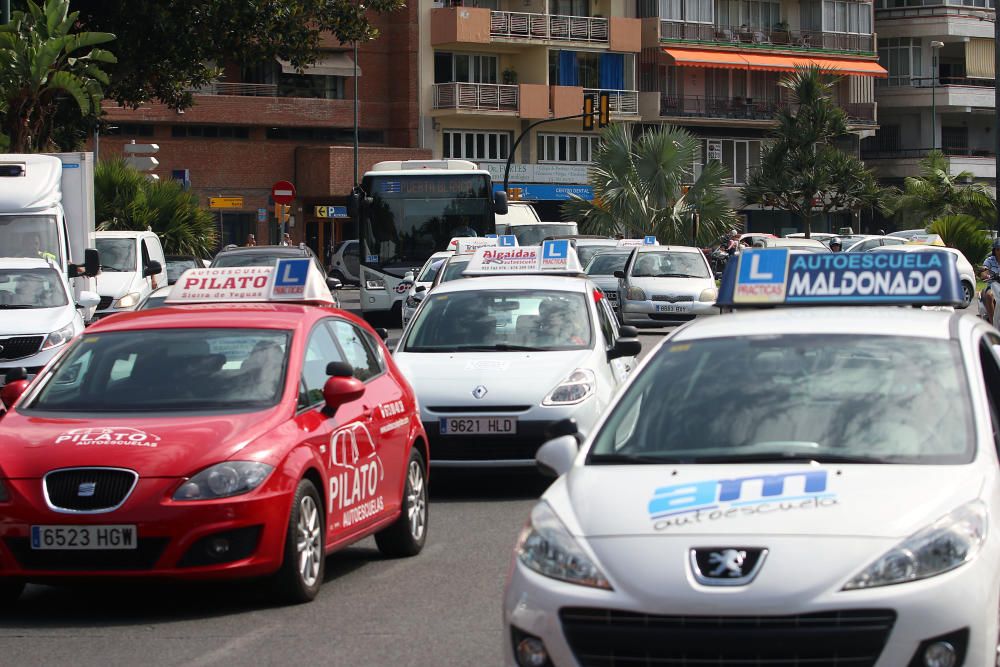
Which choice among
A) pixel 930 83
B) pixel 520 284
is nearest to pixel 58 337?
pixel 520 284

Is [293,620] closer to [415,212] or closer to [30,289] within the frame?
[30,289]

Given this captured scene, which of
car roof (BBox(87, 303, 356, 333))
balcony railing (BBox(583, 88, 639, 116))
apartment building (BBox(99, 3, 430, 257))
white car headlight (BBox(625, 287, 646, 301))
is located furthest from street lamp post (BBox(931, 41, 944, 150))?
car roof (BBox(87, 303, 356, 333))

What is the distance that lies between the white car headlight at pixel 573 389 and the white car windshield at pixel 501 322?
761 millimetres

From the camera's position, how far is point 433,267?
94.0 ft

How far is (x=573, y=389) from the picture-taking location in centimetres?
1227

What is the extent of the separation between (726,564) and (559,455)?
4.30 feet

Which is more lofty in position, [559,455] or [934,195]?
[934,195]

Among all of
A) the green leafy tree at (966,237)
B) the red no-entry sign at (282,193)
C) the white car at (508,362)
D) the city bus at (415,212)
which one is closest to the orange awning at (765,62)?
the green leafy tree at (966,237)

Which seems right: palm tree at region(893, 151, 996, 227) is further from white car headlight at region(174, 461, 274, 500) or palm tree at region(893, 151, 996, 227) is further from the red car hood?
white car headlight at region(174, 461, 274, 500)

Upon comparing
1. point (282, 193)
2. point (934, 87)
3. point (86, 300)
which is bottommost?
point (86, 300)

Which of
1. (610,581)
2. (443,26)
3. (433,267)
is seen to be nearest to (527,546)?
(610,581)

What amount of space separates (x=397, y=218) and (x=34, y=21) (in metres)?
7.66

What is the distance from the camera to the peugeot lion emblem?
5.08 meters

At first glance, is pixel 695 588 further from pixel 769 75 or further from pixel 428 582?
pixel 769 75
